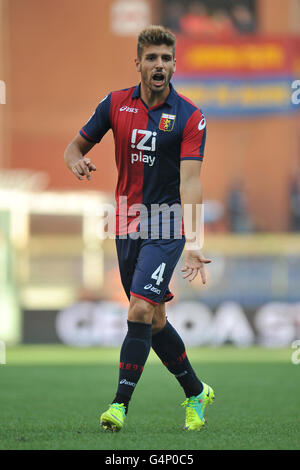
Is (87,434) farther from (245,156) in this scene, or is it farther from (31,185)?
(245,156)

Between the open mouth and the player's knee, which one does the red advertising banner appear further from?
the player's knee

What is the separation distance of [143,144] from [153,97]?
0.29 metres

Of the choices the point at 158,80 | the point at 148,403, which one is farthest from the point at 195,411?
the point at 158,80

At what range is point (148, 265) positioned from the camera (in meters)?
4.89

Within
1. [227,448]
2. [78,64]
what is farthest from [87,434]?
[78,64]

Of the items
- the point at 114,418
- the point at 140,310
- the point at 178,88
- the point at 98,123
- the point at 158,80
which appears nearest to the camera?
the point at 114,418

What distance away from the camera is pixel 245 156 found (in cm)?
2303

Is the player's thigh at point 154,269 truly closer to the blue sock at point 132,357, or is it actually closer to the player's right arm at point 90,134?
the blue sock at point 132,357

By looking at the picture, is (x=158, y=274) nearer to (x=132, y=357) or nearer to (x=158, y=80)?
(x=132, y=357)

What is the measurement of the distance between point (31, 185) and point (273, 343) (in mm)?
8790

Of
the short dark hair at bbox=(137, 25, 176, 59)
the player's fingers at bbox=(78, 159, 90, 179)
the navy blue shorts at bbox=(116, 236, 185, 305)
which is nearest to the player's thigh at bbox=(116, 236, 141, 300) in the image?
the navy blue shorts at bbox=(116, 236, 185, 305)

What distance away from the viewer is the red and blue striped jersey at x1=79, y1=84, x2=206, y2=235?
4984mm

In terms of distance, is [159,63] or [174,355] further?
[174,355]

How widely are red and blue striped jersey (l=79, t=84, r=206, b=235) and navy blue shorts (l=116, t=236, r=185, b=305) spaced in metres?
0.12
